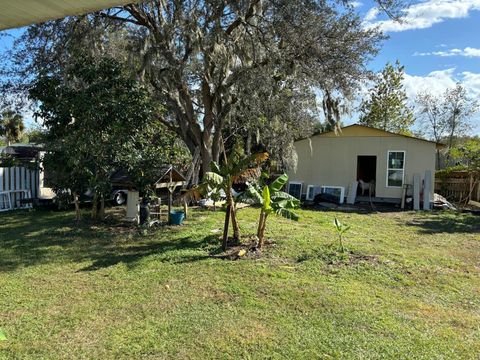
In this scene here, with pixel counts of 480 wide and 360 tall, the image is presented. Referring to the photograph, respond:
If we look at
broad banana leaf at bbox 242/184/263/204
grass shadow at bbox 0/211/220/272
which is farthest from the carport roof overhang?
broad banana leaf at bbox 242/184/263/204

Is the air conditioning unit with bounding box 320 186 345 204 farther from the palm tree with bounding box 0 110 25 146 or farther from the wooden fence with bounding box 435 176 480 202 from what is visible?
the palm tree with bounding box 0 110 25 146

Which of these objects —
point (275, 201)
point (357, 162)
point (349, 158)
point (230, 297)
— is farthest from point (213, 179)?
point (357, 162)

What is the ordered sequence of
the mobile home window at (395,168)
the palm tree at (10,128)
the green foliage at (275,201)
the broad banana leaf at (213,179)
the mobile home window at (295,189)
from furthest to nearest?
the palm tree at (10,128) → the mobile home window at (295,189) → the mobile home window at (395,168) → the broad banana leaf at (213,179) → the green foliage at (275,201)

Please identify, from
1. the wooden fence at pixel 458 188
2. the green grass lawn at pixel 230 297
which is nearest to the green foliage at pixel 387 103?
the wooden fence at pixel 458 188

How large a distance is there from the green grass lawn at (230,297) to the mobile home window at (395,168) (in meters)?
7.42

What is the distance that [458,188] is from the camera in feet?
58.9

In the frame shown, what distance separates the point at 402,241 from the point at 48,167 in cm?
858

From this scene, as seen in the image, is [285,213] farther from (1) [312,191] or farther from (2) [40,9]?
(1) [312,191]

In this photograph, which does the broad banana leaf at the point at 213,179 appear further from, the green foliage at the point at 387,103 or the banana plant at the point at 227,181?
the green foliage at the point at 387,103

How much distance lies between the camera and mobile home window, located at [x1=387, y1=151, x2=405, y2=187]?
16016 mm

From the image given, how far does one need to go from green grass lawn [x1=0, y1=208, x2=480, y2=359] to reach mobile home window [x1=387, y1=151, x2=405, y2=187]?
7.42 metres

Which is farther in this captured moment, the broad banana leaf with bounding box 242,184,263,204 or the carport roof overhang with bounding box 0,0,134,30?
the broad banana leaf with bounding box 242,184,263,204

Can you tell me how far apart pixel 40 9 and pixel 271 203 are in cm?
539

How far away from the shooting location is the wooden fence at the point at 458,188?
664 inches
